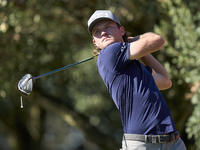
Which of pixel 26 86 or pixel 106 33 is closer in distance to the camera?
pixel 106 33

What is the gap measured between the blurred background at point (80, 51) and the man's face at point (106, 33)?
264 centimetres

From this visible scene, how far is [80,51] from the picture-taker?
9.23 m

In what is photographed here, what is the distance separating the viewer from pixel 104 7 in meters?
7.17

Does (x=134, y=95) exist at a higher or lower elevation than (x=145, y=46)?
lower

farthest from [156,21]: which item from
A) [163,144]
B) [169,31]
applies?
[163,144]

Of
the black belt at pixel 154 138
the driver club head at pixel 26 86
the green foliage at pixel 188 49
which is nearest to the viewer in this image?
the black belt at pixel 154 138

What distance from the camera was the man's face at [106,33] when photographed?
269cm

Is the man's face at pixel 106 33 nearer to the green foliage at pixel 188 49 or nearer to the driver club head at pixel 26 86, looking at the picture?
the driver club head at pixel 26 86

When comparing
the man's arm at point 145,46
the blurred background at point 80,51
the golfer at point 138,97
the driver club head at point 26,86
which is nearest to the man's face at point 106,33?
the golfer at point 138,97

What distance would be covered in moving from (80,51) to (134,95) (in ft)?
22.6

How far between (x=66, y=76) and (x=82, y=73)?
862 millimetres

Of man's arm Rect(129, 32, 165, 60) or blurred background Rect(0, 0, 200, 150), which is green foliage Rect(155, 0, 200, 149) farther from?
man's arm Rect(129, 32, 165, 60)

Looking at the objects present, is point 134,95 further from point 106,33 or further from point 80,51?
point 80,51

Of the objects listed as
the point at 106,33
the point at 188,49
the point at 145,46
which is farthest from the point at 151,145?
the point at 188,49
